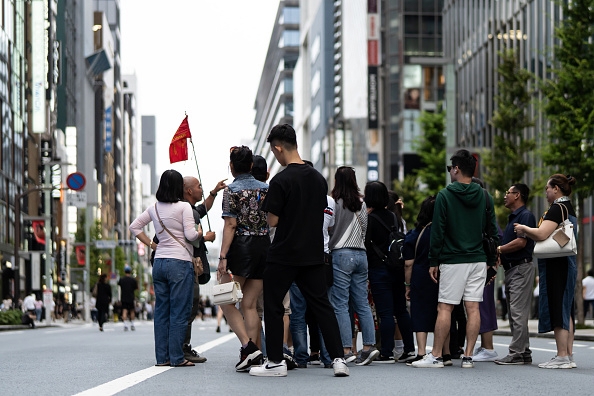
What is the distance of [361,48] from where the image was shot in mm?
91812

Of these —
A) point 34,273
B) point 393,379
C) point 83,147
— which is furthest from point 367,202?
point 83,147

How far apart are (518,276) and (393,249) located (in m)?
1.25

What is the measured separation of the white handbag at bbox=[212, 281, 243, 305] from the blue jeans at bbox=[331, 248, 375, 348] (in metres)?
1.38

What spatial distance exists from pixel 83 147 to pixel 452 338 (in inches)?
4136

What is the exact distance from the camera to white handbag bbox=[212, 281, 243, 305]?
31.2ft

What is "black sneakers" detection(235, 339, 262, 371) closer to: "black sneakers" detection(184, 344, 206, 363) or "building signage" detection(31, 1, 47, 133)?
"black sneakers" detection(184, 344, 206, 363)

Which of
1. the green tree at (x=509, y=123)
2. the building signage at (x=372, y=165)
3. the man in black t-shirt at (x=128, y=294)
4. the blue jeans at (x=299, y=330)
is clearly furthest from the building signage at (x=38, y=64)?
the blue jeans at (x=299, y=330)

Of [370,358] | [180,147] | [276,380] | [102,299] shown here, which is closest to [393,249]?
[370,358]

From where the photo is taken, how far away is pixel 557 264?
10.9 meters

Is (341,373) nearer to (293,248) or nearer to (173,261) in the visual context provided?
(293,248)

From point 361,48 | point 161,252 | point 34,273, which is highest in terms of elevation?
point 361,48

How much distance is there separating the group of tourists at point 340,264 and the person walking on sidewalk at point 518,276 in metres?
0.01

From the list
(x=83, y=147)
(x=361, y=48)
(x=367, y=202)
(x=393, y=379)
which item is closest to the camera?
(x=393, y=379)

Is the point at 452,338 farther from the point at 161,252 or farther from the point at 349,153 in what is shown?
the point at 349,153
